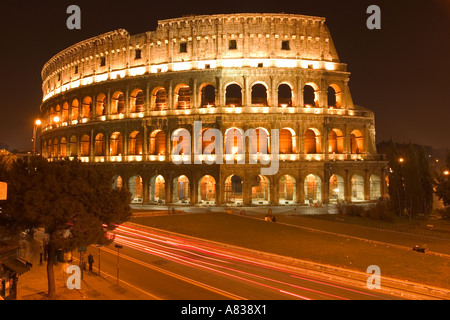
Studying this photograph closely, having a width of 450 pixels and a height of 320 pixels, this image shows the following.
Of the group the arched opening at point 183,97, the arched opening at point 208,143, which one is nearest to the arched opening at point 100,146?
the arched opening at point 183,97

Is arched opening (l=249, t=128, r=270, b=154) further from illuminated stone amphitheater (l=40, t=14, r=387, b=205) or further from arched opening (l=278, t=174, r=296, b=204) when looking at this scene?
arched opening (l=278, t=174, r=296, b=204)

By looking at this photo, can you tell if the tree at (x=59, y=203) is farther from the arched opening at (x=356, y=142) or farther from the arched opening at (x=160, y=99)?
the arched opening at (x=356, y=142)

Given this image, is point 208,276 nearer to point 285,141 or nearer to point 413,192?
point 413,192

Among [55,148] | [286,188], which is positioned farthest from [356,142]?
[55,148]

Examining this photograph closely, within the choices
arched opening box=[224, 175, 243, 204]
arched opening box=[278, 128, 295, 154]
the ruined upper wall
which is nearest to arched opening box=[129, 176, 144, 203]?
arched opening box=[224, 175, 243, 204]

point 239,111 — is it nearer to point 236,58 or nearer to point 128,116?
point 236,58

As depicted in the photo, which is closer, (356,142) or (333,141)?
(333,141)
